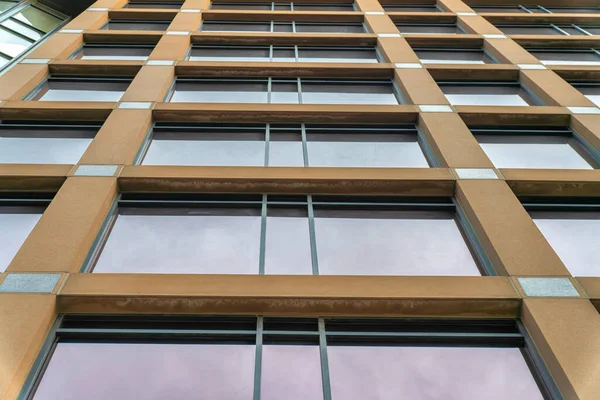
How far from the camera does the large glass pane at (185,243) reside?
968cm

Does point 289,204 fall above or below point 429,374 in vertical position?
above

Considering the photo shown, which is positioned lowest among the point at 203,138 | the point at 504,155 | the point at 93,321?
the point at 93,321

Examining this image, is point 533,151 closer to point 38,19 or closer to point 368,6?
point 368,6

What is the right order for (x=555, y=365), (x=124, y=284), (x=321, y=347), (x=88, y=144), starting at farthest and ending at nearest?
(x=88, y=144) → (x=124, y=284) → (x=321, y=347) → (x=555, y=365)

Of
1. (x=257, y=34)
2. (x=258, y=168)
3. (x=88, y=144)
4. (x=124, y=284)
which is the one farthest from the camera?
(x=257, y=34)

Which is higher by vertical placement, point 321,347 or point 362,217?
point 362,217

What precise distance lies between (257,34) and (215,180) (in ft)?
29.4

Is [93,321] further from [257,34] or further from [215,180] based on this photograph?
[257,34]

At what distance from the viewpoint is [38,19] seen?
72.2 feet

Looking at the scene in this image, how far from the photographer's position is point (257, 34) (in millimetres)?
19031

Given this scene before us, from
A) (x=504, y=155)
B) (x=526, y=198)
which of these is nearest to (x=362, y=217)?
(x=526, y=198)

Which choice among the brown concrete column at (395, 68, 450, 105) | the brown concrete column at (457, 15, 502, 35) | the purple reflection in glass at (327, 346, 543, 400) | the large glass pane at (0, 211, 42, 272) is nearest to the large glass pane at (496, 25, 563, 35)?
the brown concrete column at (457, 15, 502, 35)

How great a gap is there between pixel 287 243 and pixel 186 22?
12471 millimetres

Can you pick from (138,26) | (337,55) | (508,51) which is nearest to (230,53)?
(337,55)
